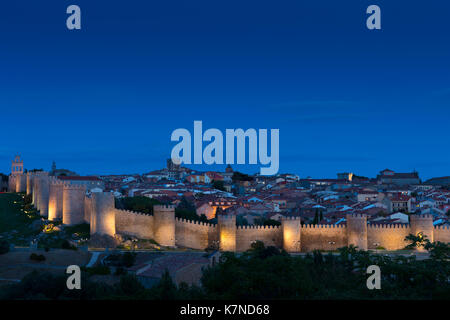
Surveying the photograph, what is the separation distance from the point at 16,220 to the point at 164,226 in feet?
40.2

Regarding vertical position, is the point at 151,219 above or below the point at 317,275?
above

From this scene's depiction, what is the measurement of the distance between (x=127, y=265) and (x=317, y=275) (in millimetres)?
9148

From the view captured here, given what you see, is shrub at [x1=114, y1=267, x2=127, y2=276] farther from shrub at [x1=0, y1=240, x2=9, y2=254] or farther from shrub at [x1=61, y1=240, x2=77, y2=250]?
shrub at [x1=0, y1=240, x2=9, y2=254]

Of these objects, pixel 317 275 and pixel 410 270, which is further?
pixel 317 275

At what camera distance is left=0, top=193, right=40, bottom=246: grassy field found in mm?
34031

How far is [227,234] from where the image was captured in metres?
33.0

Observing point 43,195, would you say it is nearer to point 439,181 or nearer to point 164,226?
point 164,226

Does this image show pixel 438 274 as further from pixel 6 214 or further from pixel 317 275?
pixel 6 214

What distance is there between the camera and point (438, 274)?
73.6 feet

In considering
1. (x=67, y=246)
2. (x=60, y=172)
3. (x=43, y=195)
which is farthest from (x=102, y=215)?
(x=60, y=172)

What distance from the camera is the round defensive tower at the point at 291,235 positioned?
1298 inches

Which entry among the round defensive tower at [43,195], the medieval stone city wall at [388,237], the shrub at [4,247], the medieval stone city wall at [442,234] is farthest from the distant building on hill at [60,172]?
the medieval stone city wall at [442,234]
